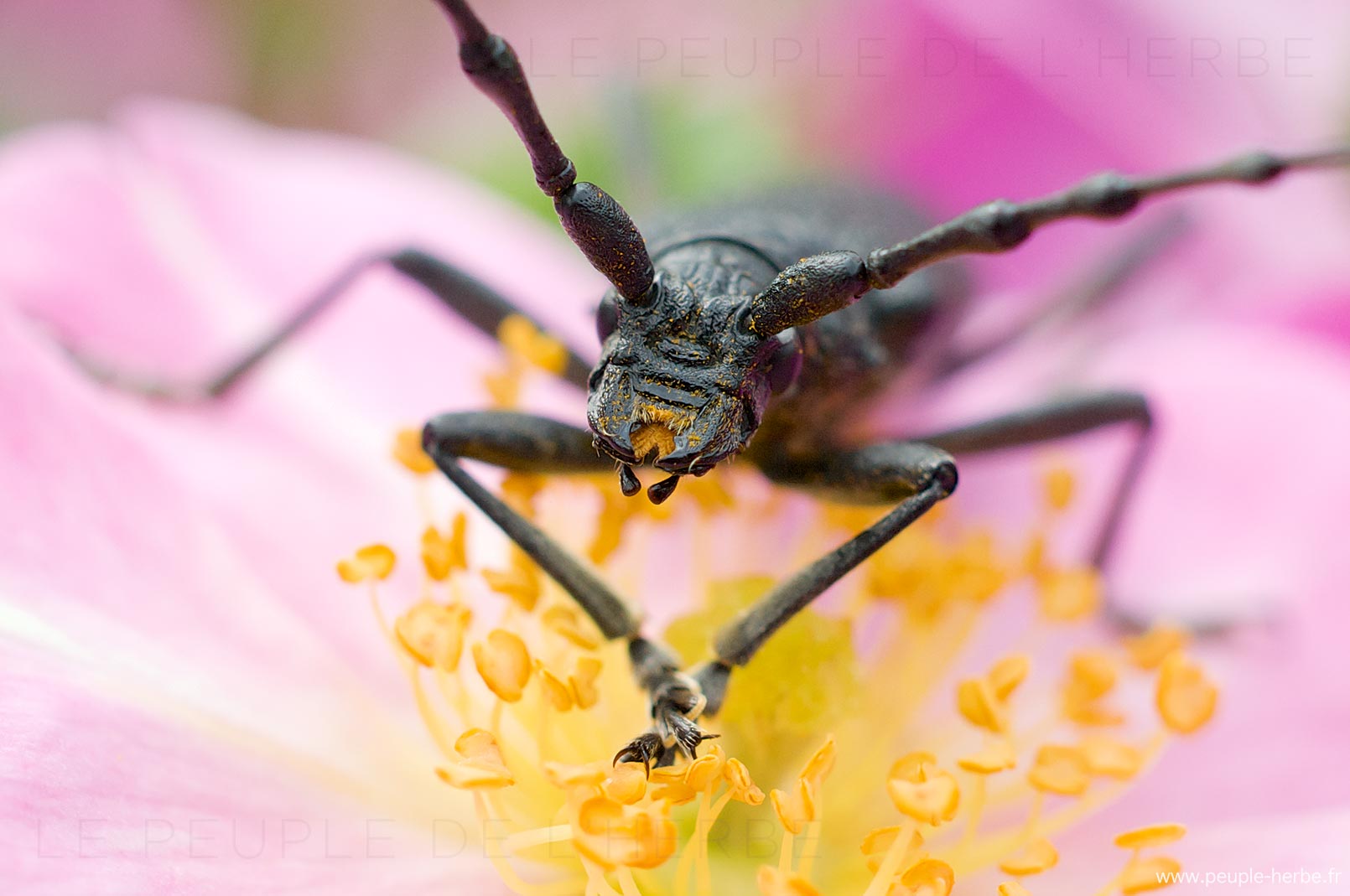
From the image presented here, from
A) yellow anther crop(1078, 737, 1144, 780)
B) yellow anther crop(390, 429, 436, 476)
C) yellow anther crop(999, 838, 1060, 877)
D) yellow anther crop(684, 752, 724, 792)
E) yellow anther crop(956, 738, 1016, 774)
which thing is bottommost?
yellow anther crop(999, 838, 1060, 877)

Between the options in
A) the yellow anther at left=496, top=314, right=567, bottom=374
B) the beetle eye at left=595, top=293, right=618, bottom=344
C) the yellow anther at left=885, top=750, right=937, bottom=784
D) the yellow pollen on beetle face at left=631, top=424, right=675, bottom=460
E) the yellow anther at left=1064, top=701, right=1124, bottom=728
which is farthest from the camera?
the yellow anther at left=496, top=314, right=567, bottom=374

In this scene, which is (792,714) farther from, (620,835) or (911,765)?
(620,835)

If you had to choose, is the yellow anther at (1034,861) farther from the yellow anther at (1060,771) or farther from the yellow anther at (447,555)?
the yellow anther at (447,555)

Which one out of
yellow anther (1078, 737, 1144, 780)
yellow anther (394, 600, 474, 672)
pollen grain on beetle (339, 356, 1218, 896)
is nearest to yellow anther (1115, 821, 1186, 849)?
pollen grain on beetle (339, 356, 1218, 896)

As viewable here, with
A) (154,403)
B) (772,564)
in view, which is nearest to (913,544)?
(772,564)

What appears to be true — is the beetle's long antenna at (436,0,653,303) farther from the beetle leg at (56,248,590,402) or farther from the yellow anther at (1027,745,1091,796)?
the yellow anther at (1027,745,1091,796)

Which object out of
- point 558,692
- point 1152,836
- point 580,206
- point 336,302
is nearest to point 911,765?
point 1152,836
